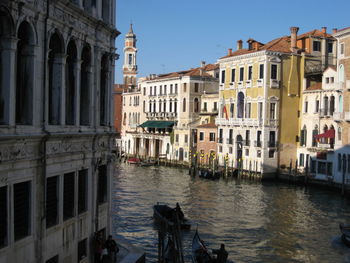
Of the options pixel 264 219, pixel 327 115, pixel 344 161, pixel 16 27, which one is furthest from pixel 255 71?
pixel 16 27

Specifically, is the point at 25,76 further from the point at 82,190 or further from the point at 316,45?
the point at 316,45

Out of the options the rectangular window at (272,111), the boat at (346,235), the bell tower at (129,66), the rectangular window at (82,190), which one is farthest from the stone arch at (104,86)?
the bell tower at (129,66)

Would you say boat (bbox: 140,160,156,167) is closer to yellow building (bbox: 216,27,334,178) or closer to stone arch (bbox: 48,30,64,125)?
yellow building (bbox: 216,27,334,178)

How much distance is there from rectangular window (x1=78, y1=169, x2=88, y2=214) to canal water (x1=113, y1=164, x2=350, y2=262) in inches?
210

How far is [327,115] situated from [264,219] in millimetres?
11754

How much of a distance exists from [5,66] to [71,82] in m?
2.21

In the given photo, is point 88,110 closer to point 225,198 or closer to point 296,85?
point 225,198

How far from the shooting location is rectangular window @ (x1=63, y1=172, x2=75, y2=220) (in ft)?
29.2

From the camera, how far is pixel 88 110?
9.93 m

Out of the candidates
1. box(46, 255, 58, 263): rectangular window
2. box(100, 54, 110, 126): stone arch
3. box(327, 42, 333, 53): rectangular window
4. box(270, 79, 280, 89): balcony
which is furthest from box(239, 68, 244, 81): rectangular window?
box(46, 255, 58, 263): rectangular window

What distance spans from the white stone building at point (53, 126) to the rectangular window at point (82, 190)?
18mm

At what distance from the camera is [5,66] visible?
23.4 ft

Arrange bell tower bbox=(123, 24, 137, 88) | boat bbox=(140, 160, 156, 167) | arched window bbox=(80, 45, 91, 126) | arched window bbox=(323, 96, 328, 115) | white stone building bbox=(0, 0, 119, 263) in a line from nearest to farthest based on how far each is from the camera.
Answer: white stone building bbox=(0, 0, 119, 263) < arched window bbox=(80, 45, 91, 126) < arched window bbox=(323, 96, 328, 115) < boat bbox=(140, 160, 156, 167) < bell tower bbox=(123, 24, 137, 88)

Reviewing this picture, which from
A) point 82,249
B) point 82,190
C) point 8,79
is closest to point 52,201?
point 82,190
